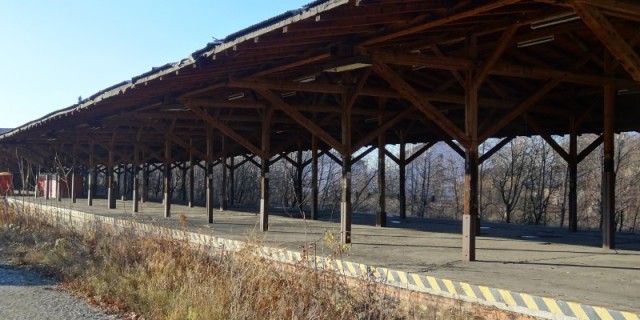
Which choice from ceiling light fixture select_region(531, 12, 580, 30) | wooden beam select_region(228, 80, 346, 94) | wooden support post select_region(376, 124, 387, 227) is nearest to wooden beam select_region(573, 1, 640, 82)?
ceiling light fixture select_region(531, 12, 580, 30)

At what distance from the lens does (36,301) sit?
7.31 meters

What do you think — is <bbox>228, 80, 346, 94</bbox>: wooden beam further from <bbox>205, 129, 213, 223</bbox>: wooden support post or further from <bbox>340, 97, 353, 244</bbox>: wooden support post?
<bbox>205, 129, 213, 223</bbox>: wooden support post

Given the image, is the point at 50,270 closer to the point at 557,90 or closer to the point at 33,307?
the point at 33,307

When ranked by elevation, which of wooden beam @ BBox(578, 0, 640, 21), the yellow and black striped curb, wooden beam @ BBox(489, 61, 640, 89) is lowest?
the yellow and black striped curb

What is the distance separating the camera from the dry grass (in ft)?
18.5

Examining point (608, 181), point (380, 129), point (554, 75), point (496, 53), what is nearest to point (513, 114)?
point (554, 75)

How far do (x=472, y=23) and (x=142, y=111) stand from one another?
1206 cm

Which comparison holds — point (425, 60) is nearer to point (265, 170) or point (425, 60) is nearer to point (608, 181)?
point (608, 181)

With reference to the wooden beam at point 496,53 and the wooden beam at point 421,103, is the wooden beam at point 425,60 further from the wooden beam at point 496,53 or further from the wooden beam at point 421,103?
the wooden beam at point 496,53

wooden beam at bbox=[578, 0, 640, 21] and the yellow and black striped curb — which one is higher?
wooden beam at bbox=[578, 0, 640, 21]

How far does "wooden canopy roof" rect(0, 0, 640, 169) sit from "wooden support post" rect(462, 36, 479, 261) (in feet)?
0.22

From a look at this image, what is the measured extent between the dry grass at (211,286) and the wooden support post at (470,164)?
308 cm

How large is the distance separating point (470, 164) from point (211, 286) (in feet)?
18.5

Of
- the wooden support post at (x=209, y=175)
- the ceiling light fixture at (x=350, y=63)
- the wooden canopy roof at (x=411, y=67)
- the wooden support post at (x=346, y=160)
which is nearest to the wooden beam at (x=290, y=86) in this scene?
the wooden canopy roof at (x=411, y=67)
